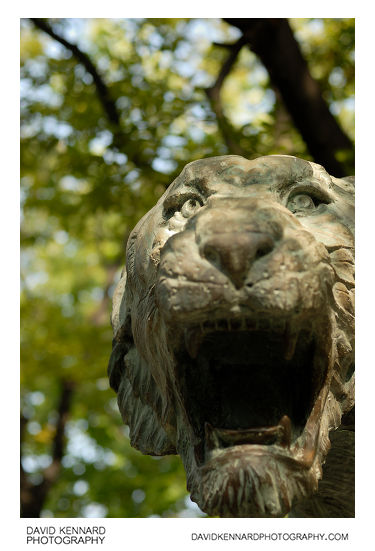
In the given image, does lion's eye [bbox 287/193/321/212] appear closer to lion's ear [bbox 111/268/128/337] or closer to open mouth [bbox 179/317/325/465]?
open mouth [bbox 179/317/325/465]

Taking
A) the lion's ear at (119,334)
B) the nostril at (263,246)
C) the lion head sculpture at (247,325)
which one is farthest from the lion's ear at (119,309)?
the nostril at (263,246)

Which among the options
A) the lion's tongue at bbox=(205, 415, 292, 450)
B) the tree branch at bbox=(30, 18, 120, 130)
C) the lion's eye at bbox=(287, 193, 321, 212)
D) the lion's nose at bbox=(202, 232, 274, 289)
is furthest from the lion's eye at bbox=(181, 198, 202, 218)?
the tree branch at bbox=(30, 18, 120, 130)

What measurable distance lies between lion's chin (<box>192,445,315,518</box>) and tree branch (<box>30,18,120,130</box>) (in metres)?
4.07

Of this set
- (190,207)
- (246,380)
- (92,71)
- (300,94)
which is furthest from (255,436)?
(92,71)

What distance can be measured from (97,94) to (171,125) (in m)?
0.69

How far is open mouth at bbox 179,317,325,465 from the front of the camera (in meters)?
2.20

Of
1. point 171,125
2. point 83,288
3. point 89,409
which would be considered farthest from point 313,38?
point 83,288

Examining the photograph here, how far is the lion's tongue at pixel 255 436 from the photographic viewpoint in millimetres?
2084

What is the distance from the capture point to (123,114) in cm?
584

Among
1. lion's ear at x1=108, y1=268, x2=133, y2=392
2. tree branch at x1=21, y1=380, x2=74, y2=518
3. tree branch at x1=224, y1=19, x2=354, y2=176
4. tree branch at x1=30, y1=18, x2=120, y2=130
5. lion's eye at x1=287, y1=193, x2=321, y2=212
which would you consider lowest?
tree branch at x1=21, y1=380, x2=74, y2=518

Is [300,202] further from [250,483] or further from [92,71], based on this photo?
[92,71]

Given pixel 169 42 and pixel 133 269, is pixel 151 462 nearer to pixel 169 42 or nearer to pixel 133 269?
pixel 169 42

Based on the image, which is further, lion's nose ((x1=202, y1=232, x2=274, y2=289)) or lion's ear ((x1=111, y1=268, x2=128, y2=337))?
lion's ear ((x1=111, y1=268, x2=128, y2=337))

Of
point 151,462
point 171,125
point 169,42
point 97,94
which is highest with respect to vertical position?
point 169,42
